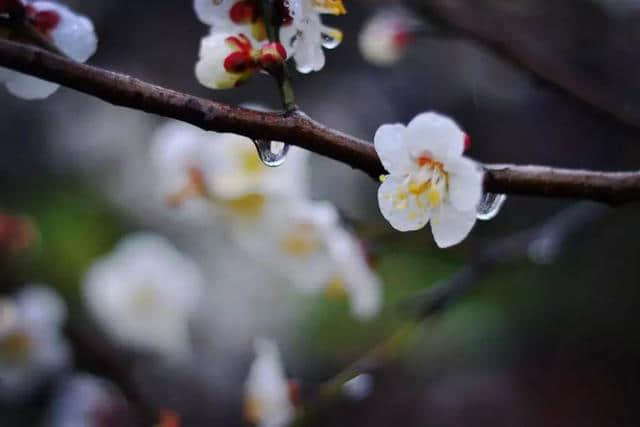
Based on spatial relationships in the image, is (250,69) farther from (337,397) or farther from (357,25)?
(357,25)

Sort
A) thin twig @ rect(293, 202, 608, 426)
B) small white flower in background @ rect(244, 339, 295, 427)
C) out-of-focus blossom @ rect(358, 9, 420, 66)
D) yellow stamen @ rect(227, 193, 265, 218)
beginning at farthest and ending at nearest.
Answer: out-of-focus blossom @ rect(358, 9, 420, 66), yellow stamen @ rect(227, 193, 265, 218), small white flower in background @ rect(244, 339, 295, 427), thin twig @ rect(293, 202, 608, 426)

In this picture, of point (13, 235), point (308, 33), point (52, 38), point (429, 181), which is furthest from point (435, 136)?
point (13, 235)

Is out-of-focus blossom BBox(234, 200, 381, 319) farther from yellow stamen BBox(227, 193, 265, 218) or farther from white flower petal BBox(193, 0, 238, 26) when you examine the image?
white flower petal BBox(193, 0, 238, 26)

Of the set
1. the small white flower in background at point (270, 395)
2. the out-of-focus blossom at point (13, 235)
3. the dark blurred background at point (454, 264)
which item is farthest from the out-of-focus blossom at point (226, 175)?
the dark blurred background at point (454, 264)

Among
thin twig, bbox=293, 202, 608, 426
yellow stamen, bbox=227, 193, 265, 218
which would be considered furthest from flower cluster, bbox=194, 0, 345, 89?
yellow stamen, bbox=227, 193, 265, 218

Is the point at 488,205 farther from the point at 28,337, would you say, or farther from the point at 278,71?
the point at 28,337

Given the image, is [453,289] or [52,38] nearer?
[52,38]
